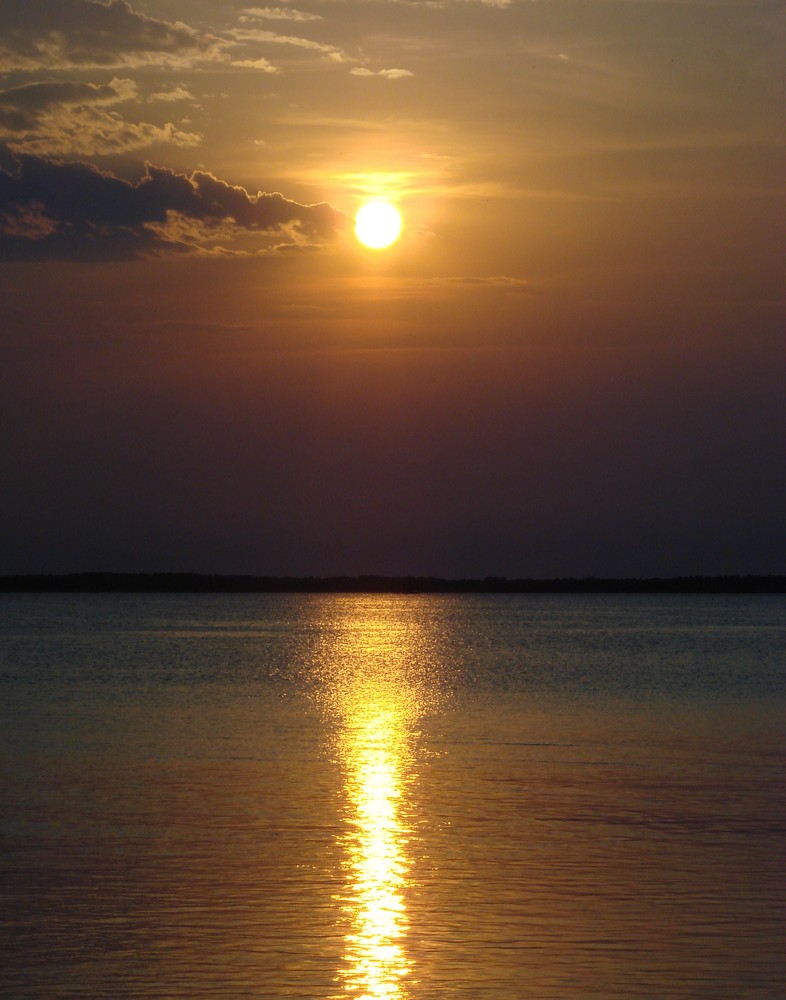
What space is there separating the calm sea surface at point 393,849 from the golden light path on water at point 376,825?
54 millimetres

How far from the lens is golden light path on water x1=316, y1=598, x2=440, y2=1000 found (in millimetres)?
11820

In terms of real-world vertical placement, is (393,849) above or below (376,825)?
below

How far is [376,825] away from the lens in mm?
18859

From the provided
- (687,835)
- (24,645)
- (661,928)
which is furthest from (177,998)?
(24,645)

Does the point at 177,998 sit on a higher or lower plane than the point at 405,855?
lower

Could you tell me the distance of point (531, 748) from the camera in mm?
28703

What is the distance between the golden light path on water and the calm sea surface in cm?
5

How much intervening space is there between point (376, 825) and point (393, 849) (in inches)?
67.8

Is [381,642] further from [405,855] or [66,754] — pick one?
[405,855]

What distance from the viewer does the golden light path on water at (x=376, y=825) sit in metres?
11.8

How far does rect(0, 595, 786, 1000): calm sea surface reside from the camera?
1177 centimetres

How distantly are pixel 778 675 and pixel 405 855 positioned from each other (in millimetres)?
40842

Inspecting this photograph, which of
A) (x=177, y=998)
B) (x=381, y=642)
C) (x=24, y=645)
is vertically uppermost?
(x=381, y=642)

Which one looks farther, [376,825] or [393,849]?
[376,825]
